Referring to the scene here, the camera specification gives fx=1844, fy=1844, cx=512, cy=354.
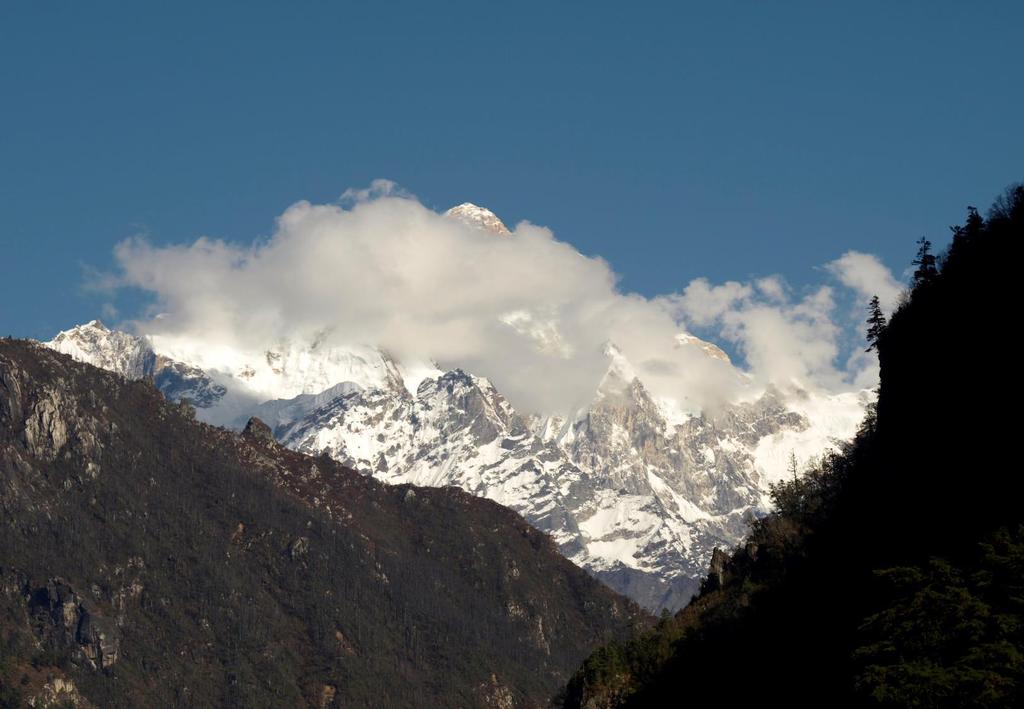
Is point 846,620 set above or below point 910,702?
above

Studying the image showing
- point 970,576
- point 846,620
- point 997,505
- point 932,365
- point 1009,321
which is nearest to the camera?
point 970,576

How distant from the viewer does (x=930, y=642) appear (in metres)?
136

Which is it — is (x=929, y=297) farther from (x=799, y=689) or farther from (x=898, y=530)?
(x=799, y=689)

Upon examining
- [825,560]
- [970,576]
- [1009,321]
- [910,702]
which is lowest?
[910,702]

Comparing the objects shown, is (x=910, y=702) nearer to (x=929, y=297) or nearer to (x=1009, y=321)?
(x=1009, y=321)

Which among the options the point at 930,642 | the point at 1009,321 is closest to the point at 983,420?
the point at 1009,321

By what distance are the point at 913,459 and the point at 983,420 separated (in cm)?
1193

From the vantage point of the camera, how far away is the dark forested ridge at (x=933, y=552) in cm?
13400

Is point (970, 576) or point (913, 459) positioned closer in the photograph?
point (970, 576)

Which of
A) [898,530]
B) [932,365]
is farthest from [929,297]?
[898,530]

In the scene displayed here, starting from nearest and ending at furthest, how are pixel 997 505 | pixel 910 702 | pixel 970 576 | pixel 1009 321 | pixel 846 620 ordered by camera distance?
pixel 910 702
pixel 970 576
pixel 997 505
pixel 846 620
pixel 1009 321

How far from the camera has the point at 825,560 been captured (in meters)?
193

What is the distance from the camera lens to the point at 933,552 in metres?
155

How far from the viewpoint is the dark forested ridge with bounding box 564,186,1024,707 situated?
134000 mm
